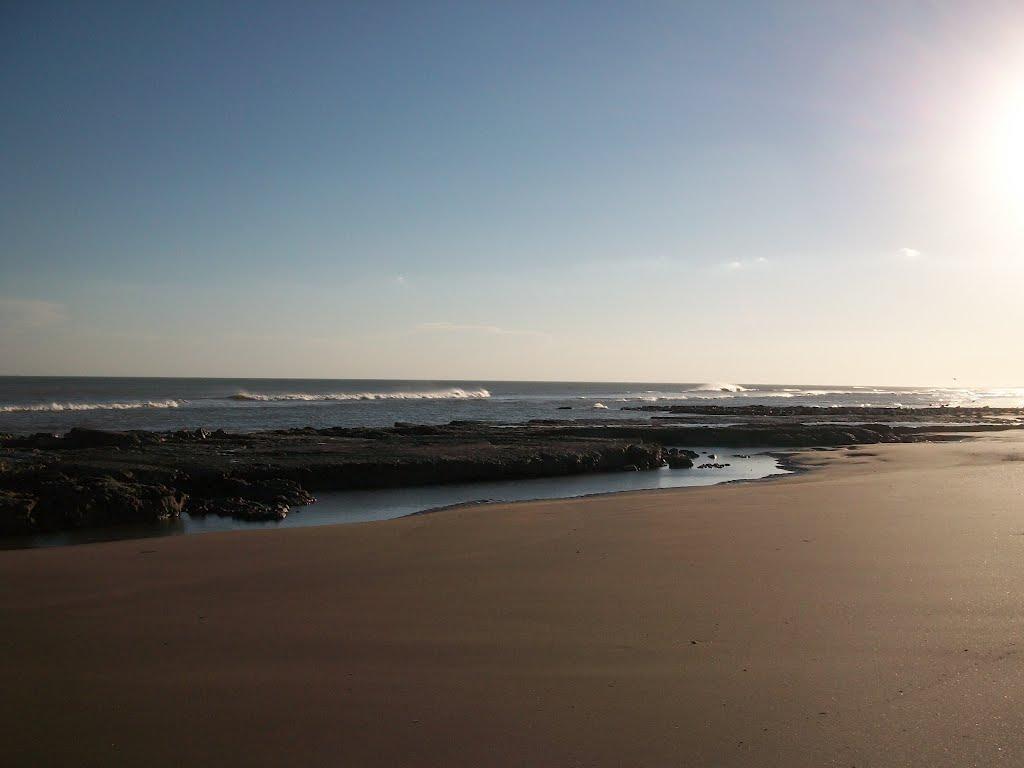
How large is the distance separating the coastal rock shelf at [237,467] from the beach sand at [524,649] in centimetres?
322

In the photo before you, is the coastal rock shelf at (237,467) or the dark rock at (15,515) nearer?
the dark rock at (15,515)

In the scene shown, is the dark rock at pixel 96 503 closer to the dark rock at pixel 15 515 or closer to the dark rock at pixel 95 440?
the dark rock at pixel 15 515

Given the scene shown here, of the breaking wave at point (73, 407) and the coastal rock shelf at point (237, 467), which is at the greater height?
the breaking wave at point (73, 407)

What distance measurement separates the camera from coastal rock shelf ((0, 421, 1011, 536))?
39.5 ft

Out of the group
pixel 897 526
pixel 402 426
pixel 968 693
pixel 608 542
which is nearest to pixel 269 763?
pixel 968 693

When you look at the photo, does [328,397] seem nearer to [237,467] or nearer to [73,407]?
[73,407]

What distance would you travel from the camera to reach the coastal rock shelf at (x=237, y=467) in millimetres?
12032

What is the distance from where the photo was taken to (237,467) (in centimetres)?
1623

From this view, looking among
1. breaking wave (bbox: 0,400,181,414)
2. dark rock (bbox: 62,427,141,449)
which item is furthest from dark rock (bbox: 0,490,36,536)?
breaking wave (bbox: 0,400,181,414)

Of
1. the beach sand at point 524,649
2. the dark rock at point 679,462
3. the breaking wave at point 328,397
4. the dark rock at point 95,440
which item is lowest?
the dark rock at point 679,462

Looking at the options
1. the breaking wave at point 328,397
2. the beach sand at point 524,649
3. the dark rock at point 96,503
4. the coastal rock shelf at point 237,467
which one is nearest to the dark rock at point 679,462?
the coastal rock shelf at point 237,467

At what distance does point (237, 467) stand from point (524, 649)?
486 inches

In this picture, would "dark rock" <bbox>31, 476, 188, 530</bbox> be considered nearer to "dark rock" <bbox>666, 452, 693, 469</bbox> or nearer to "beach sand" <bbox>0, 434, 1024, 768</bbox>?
"beach sand" <bbox>0, 434, 1024, 768</bbox>

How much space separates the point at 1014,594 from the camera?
21.2ft
